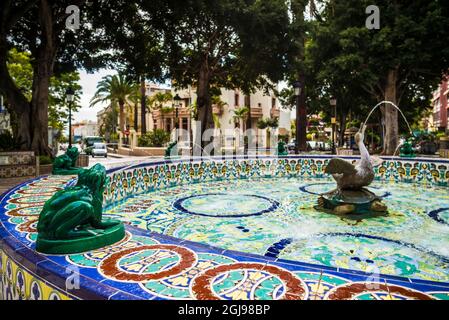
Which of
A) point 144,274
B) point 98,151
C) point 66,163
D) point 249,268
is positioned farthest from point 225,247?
point 98,151

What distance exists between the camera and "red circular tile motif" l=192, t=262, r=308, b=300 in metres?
1.96

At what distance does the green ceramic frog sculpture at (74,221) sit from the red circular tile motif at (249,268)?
41.5 inches

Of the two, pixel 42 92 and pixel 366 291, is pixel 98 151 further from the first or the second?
pixel 366 291

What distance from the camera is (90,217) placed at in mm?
2709

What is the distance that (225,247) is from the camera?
470 cm

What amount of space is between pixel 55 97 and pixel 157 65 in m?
14.2

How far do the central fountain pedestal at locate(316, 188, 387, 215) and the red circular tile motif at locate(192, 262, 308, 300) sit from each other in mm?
4674

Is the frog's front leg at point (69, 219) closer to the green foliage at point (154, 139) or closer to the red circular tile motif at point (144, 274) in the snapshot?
the red circular tile motif at point (144, 274)

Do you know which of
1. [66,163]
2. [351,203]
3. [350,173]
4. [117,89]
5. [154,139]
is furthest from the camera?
[117,89]

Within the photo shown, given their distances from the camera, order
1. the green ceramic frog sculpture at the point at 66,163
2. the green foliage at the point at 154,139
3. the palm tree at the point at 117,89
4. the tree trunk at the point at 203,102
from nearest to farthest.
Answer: the green ceramic frog sculpture at the point at 66,163
the tree trunk at the point at 203,102
the green foliage at the point at 154,139
the palm tree at the point at 117,89

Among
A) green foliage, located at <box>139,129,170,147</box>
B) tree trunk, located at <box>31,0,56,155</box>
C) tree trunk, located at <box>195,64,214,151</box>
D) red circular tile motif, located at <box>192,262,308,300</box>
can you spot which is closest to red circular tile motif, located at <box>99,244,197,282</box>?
red circular tile motif, located at <box>192,262,308,300</box>

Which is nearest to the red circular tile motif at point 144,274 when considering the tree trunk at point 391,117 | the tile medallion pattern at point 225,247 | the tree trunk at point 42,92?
the tile medallion pattern at point 225,247

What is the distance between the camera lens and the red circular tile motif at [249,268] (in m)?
1.96

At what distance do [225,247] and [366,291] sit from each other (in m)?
2.89
